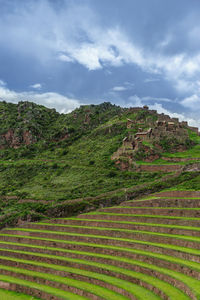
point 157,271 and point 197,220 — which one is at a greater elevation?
point 197,220

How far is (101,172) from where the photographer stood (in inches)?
1902

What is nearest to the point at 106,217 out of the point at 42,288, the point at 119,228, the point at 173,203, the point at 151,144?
the point at 119,228

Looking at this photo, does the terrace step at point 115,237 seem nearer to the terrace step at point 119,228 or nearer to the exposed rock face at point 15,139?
the terrace step at point 119,228

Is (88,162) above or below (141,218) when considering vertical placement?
above

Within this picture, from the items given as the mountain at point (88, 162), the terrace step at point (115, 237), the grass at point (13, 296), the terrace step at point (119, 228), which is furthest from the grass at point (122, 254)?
the mountain at point (88, 162)

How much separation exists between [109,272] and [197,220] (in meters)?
6.97

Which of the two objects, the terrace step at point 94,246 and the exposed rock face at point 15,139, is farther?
the exposed rock face at point 15,139

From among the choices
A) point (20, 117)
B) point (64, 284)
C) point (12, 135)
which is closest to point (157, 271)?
point (64, 284)

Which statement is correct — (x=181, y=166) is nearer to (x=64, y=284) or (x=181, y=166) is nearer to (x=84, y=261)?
(x=84, y=261)

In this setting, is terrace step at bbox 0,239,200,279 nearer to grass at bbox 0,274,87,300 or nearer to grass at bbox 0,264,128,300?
grass at bbox 0,264,128,300

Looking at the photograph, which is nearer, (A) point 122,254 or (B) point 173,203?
(A) point 122,254

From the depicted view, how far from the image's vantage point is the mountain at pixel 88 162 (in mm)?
35750

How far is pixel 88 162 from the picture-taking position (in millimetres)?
56094

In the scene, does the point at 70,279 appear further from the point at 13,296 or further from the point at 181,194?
the point at 181,194
